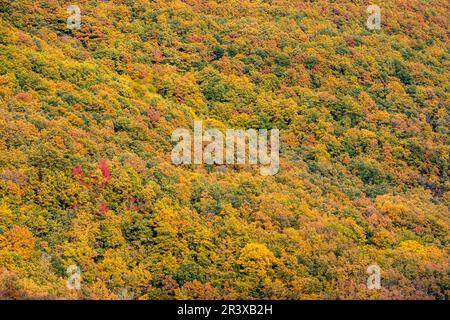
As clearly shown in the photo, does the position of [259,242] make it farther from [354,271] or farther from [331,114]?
[331,114]

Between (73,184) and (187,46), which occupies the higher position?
(187,46)

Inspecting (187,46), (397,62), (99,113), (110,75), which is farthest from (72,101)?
(397,62)

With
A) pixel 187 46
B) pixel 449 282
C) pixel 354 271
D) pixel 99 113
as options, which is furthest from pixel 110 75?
pixel 449 282

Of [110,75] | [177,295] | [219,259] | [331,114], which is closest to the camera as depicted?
A: [177,295]

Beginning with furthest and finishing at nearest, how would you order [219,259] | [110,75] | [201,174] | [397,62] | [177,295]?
[397,62] → [110,75] → [201,174] → [219,259] → [177,295]

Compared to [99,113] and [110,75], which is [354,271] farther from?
[110,75]

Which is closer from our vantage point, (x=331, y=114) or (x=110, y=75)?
(x=110, y=75)

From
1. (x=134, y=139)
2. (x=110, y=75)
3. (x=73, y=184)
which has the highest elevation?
(x=110, y=75)
